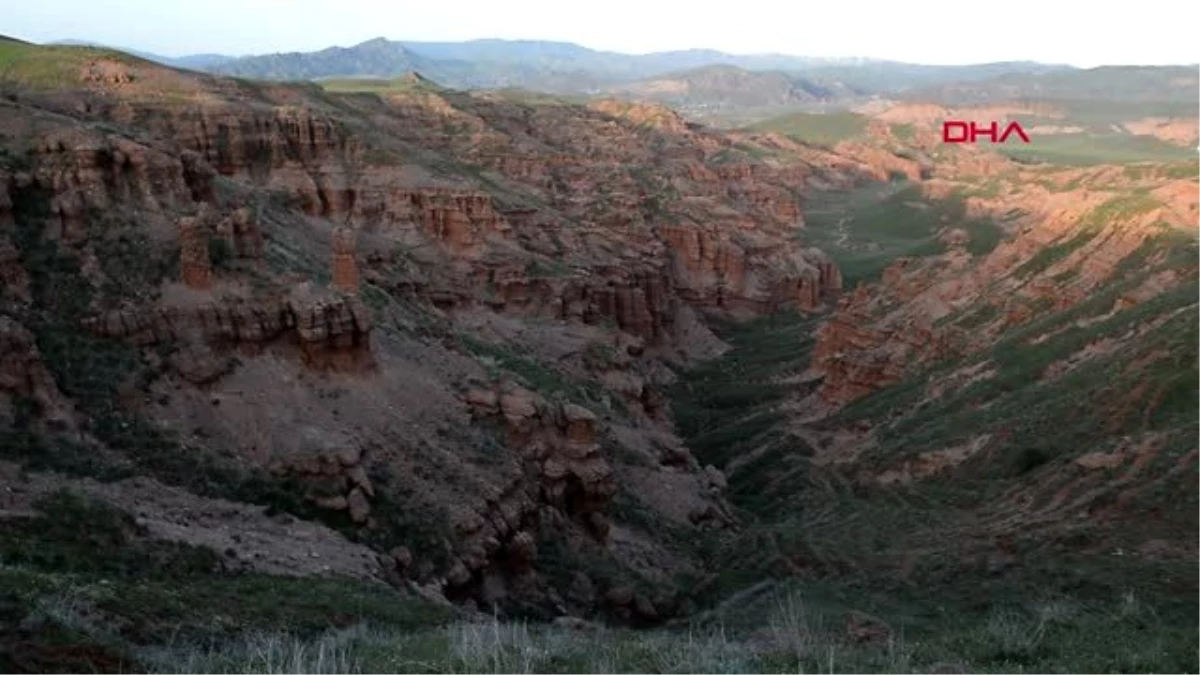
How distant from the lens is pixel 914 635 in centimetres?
2212

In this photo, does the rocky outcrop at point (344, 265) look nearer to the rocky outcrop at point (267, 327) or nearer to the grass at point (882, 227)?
the rocky outcrop at point (267, 327)

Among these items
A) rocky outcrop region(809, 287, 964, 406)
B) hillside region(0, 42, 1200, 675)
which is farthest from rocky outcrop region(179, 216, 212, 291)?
rocky outcrop region(809, 287, 964, 406)

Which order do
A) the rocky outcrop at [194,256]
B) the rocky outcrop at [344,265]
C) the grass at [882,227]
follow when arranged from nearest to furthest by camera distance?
the rocky outcrop at [194,256] < the rocky outcrop at [344,265] < the grass at [882,227]

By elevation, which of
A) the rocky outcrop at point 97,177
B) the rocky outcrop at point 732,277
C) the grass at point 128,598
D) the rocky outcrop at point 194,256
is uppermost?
the rocky outcrop at point 97,177

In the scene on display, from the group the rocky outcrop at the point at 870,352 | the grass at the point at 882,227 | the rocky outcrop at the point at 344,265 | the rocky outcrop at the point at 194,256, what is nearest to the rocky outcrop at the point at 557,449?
the rocky outcrop at the point at 344,265

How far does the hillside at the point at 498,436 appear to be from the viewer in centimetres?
1708

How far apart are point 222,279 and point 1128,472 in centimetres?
2399

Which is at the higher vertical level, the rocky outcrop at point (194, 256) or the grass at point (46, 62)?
the grass at point (46, 62)

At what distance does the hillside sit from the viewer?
1708 cm

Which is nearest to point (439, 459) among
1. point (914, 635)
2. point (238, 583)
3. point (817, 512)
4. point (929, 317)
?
point (238, 583)

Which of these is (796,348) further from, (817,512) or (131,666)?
(131,666)

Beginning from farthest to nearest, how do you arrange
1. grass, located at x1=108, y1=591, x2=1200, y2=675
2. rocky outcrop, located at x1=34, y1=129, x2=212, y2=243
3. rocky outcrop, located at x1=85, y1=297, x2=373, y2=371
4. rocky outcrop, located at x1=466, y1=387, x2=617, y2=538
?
rocky outcrop, located at x1=466, y1=387, x2=617, y2=538 → rocky outcrop, located at x1=34, y1=129, x2=212, y2=243 → rocky outcrop, located at x1=85, y1=297, x2=373, y2=371 → grass, located at x1=108, y1=591, x2=1200, y2=675

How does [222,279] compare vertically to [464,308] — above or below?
above

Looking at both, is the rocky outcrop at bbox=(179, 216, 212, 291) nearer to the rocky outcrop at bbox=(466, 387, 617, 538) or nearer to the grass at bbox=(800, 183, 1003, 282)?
the rocky outcrop at bbox=(466, 387, 617, 538)
